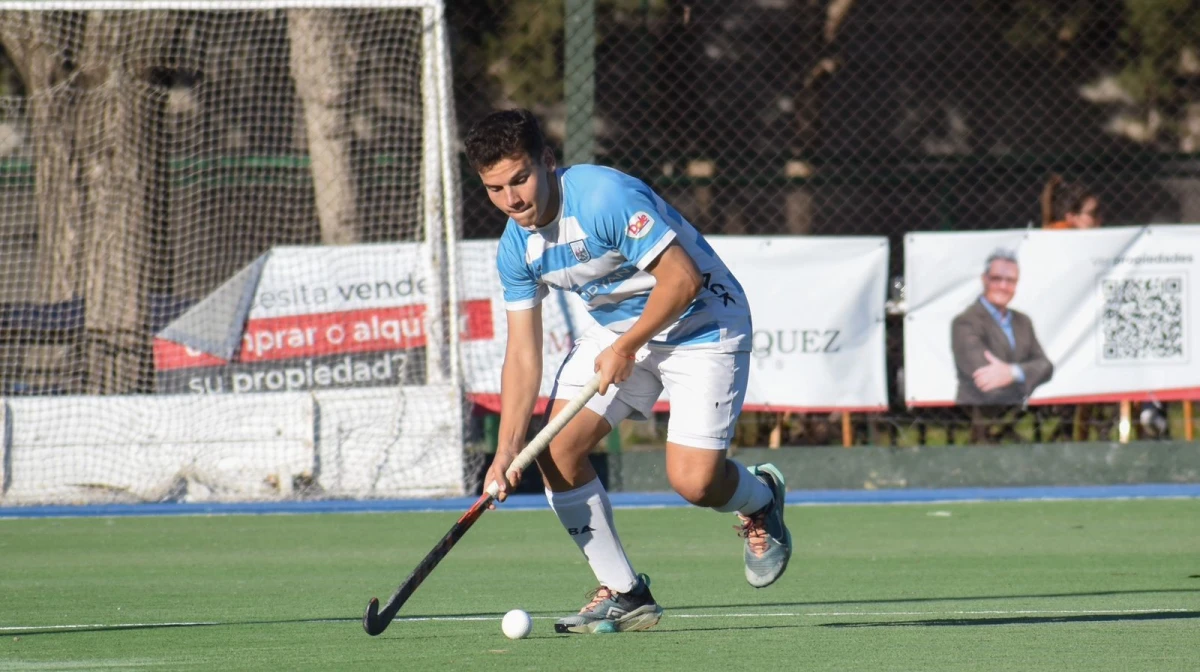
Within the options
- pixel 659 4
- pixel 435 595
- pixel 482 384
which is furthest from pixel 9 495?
pixel 659 4

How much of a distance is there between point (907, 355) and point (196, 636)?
Answer: 673 cm

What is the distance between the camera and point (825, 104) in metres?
16.4

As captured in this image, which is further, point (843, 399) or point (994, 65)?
point (994, 65)

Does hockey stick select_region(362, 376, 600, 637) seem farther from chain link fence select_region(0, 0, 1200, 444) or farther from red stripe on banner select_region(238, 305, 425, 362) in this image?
chain link fence select_region(0, 0, 1200, 444)

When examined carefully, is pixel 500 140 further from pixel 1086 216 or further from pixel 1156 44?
pixel 1156 44

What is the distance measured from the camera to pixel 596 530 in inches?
229

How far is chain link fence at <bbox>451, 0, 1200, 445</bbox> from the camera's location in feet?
38.3

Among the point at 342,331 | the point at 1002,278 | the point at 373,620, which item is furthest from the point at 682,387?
the point at 1002,278

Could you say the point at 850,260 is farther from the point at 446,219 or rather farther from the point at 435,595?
the point at 435,595

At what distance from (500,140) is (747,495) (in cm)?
165

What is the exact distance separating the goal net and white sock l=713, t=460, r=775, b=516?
534 centimetres

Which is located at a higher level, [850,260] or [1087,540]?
[850,260]

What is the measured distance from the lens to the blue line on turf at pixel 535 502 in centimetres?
1073

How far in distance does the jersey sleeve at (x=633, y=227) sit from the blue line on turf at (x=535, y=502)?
5532 mm
